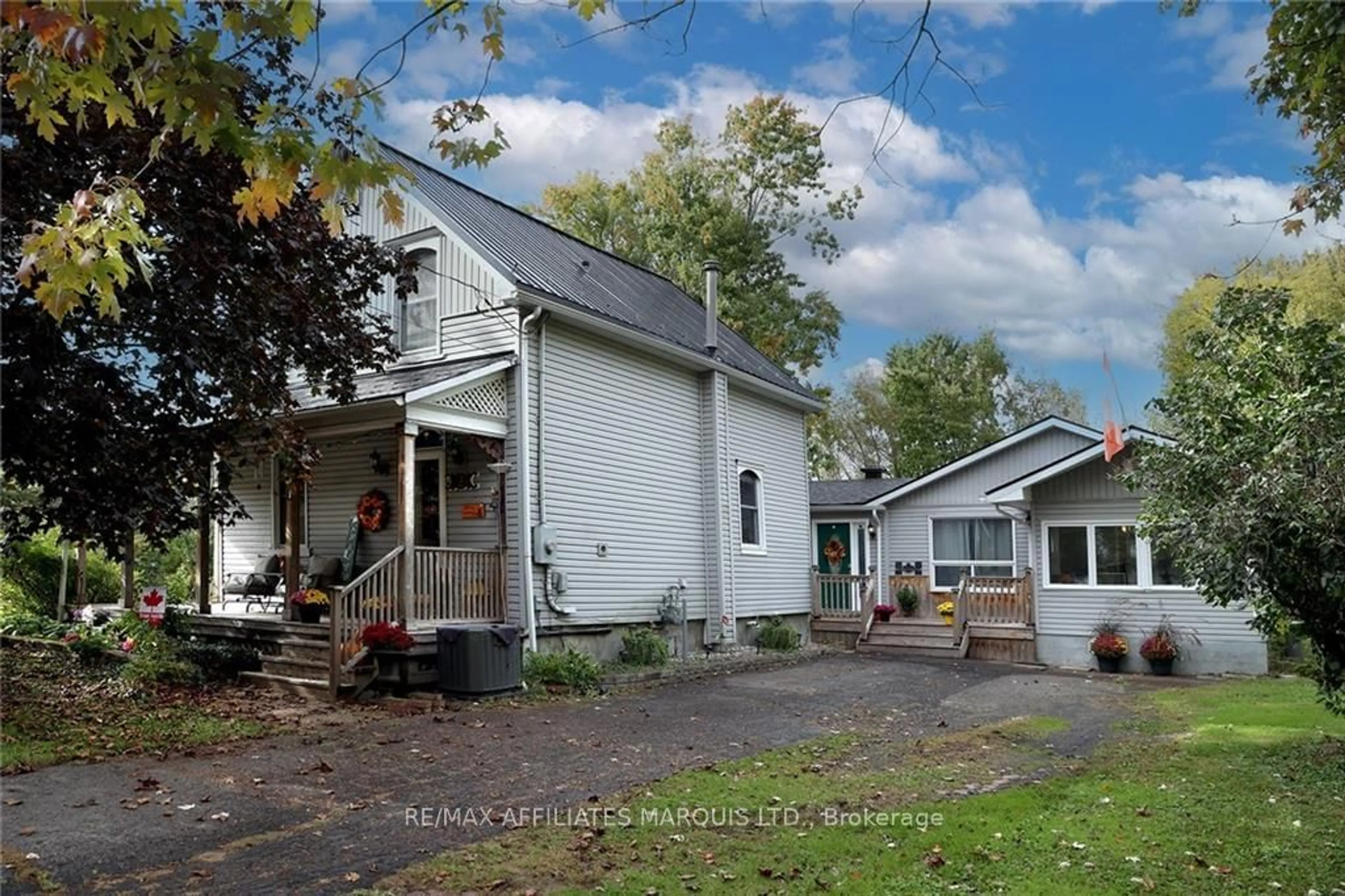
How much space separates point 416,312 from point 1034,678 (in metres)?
10.9

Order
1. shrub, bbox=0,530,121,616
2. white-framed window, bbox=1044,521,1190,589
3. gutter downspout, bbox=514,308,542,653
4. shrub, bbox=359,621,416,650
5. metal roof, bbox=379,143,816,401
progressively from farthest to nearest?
1. shrub, bbox=0,530,121,616
2. white-framed window, bbox=1044,521,1190,589
3. metal roof, bbox=379,143,816,401
4. gutter downspout, bbox=514,308,542,653
5. shrub, bbox=359,621,416,650

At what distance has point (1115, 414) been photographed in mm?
9047

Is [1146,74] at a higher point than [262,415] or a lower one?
higher

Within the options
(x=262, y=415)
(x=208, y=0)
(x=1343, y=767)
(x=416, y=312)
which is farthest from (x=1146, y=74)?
(x=416, y=312)

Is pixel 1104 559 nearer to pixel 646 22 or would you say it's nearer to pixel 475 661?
pixel 475 661

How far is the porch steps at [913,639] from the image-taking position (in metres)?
18.5

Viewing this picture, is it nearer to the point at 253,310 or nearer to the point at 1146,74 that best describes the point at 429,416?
the point at 253,310

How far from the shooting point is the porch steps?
18469 mm

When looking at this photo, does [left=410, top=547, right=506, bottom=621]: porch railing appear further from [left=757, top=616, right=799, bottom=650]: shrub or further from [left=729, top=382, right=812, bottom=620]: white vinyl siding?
[left=757, top=616, right=799, bottom=650]: shrub

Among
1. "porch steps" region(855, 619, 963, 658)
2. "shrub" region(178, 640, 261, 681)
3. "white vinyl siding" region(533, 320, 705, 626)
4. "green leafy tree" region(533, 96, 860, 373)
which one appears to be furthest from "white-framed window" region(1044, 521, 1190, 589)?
"green leafy tree" region(533, 96, 860, 373)

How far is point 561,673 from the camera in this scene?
471 inches

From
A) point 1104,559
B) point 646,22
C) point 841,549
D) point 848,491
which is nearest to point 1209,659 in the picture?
point 1104,559

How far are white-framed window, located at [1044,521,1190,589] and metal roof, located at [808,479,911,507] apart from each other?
567 cm

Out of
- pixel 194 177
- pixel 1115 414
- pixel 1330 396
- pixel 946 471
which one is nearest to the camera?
pixel 1330 396
